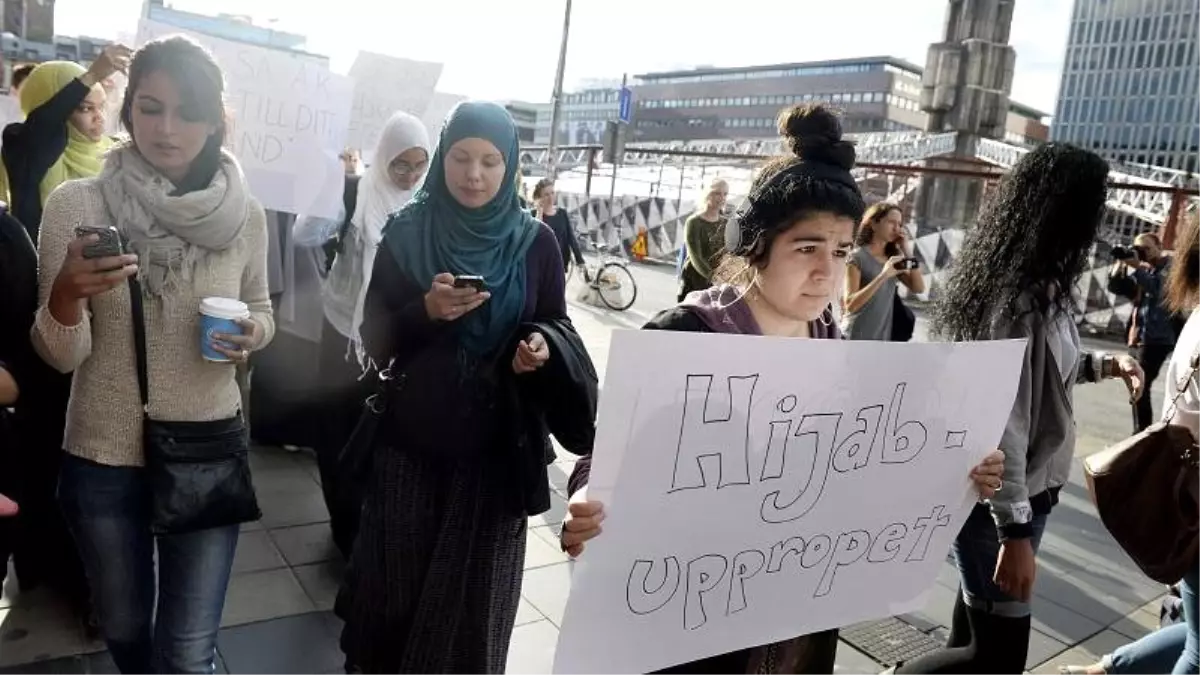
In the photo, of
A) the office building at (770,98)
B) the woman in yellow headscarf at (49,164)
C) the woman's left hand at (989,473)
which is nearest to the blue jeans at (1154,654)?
the woman's left hand at (989,473)

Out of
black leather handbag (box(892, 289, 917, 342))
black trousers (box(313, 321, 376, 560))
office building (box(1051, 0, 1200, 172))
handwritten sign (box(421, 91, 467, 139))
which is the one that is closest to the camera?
black trousers (box(313, 321, 376, 560))

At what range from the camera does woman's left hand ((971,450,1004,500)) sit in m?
2.01

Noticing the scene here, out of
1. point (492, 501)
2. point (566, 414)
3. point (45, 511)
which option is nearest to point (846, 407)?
point (566, 414)

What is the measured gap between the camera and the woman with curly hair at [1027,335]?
7.35 ft

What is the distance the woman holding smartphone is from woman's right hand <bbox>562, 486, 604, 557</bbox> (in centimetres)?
337

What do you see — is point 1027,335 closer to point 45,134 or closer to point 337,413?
point 337,413

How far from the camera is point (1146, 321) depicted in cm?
689

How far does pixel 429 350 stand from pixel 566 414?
394mm

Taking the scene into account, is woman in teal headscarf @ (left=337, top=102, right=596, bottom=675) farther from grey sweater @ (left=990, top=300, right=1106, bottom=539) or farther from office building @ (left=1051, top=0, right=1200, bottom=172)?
office building @ (left=1051, top=0, right=1200, bottom=172)

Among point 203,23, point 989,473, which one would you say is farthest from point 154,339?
point 203,23

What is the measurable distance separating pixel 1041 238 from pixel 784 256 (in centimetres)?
101

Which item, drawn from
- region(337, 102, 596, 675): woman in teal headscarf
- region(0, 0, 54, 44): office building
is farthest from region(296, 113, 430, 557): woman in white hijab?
region(0, 0, 54, 44): office building

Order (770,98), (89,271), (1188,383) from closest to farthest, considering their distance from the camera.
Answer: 1. (89,271)
2. (1188,383)
3. (770,98)

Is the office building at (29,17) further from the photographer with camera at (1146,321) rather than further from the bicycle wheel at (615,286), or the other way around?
the photographer with camera at (1146,321)
